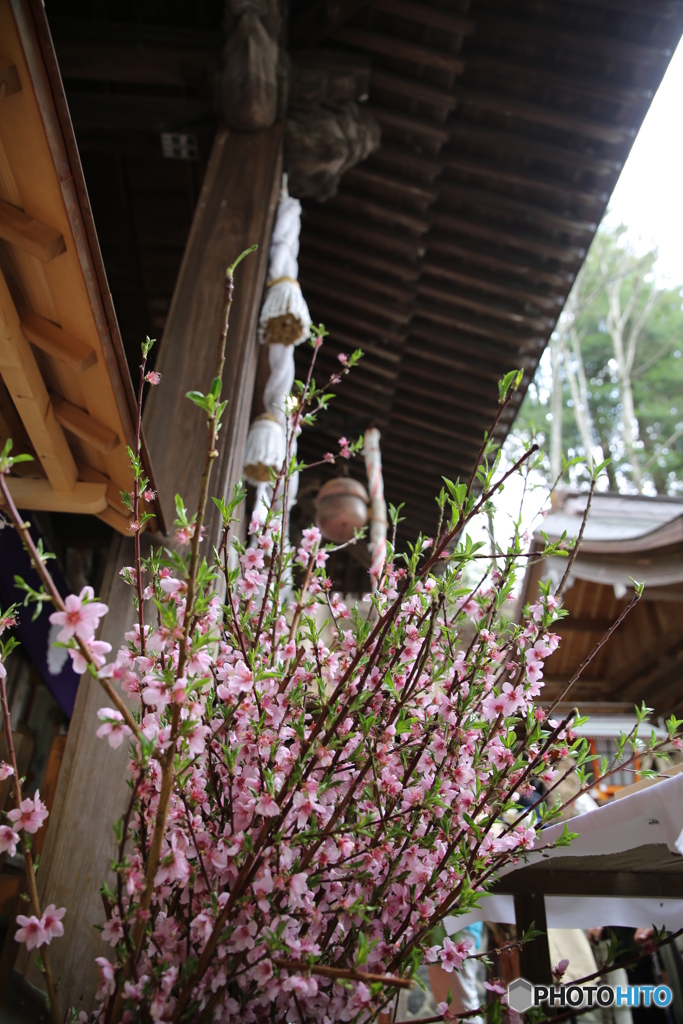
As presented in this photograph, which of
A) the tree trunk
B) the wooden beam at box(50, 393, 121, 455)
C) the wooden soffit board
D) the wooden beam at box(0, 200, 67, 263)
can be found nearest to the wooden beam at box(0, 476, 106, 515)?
the wooden soffit board

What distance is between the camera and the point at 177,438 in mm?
2457

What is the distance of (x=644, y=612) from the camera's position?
17.7 ft

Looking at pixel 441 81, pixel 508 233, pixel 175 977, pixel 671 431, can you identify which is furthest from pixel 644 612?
pixel 671 431

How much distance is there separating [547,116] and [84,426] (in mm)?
3415

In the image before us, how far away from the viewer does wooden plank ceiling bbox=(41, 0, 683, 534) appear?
347 centimetres

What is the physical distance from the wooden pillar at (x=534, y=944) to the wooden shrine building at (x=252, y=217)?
4.71ft

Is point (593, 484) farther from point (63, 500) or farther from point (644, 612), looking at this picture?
point (644, 612)

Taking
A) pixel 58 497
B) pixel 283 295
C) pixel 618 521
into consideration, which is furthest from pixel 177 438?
pixel 618 521

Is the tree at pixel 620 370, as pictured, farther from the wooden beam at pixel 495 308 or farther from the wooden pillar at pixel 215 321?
the wooden pillar at pixel 215 321

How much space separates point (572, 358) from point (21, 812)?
2009cm

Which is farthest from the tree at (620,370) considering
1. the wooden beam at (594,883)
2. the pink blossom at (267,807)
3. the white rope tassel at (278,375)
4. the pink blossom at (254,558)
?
the pink blossom at (267,807)

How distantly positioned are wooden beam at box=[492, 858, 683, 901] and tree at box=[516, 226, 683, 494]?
15.2 m

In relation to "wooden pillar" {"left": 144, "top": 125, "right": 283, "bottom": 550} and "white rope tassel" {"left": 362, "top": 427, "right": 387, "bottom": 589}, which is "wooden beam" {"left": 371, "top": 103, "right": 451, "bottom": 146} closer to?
"wooden pillar" {"left": 144, "top": 125, "right": 283, "bottom": 550}

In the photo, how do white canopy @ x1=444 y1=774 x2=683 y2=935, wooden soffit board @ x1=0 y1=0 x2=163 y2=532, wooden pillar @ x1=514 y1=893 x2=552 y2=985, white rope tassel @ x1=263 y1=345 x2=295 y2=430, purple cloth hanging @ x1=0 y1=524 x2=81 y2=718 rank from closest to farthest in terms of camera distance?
wooden soffit board @ x1=0 y1=0 x2=163 y2=532, white canopy @ x1=444 y1=774 x2=683 y2=935, wooden pillar @ x1=514 y1=893 x2=552 y2=985, purple cloth hanging @ x1=0 y1=524 x2=81 y2=718, white rope tassel @ x1=263 y1=345 x2=295 y2=430
